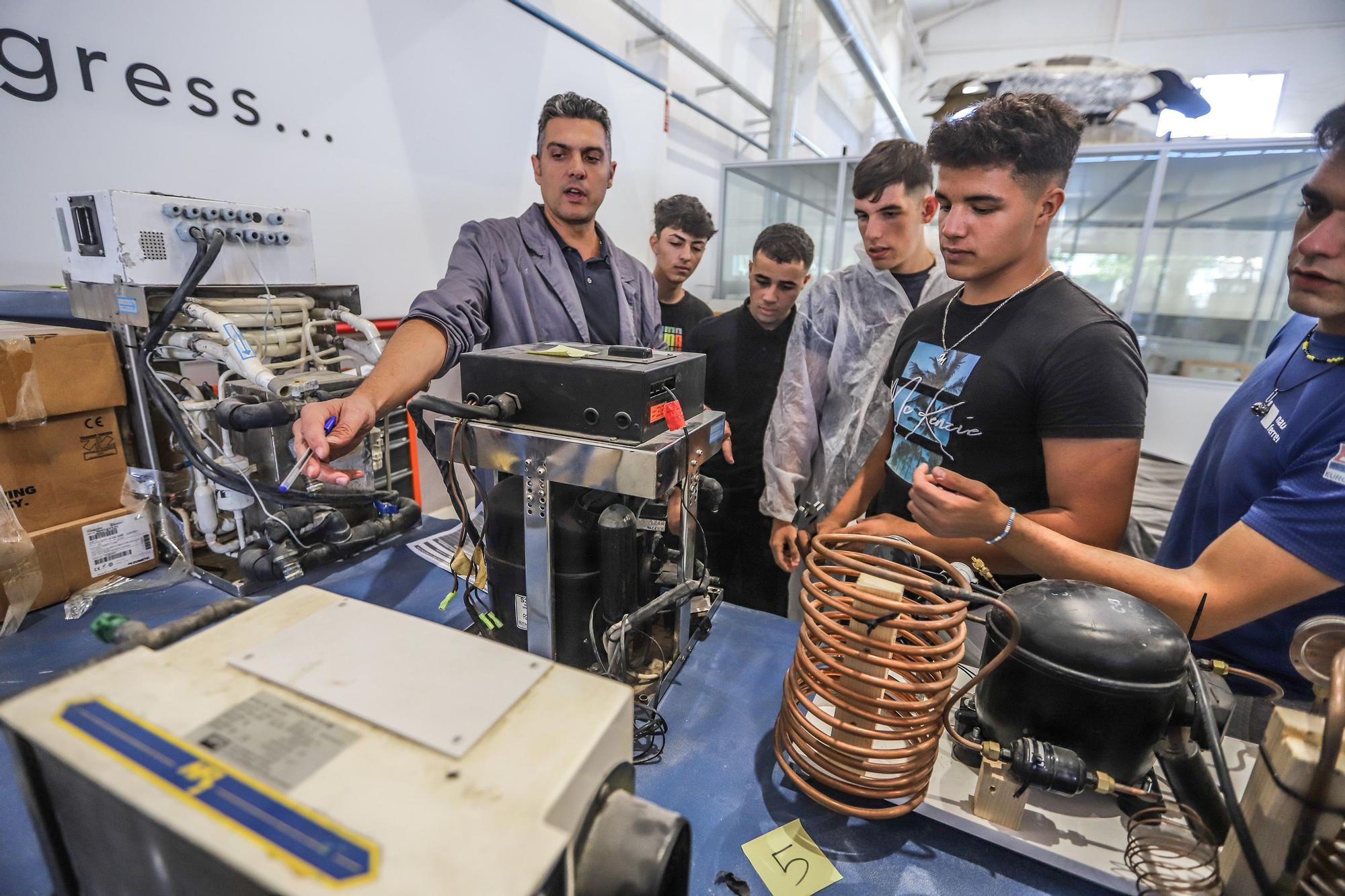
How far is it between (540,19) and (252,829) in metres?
2.92

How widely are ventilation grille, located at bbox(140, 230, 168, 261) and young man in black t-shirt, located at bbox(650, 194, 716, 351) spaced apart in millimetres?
1409

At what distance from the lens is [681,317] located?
7.73ft

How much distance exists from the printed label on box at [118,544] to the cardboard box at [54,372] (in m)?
0.22

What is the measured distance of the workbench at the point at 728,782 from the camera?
0.61 m

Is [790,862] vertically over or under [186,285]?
under

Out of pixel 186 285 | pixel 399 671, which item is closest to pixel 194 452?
pixel 186 285

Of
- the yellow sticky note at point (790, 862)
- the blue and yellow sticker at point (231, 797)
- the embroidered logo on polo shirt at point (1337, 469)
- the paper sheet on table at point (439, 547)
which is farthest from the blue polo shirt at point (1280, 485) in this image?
the paper sheet on table at point (439, 547)

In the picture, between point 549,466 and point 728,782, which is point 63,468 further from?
point 728,782

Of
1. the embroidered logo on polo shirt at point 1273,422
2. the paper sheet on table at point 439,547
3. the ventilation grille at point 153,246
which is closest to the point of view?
the embroidered logo on polo shirt at point 1273,422

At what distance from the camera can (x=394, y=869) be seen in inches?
11.7

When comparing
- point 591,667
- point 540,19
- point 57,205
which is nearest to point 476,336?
point 591,667

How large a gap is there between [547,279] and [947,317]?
0.82m

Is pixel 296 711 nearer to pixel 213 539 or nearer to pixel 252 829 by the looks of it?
pixel 252 829

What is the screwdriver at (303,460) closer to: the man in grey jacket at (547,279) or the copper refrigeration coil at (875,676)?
the man in grey jacket at (547,279)
